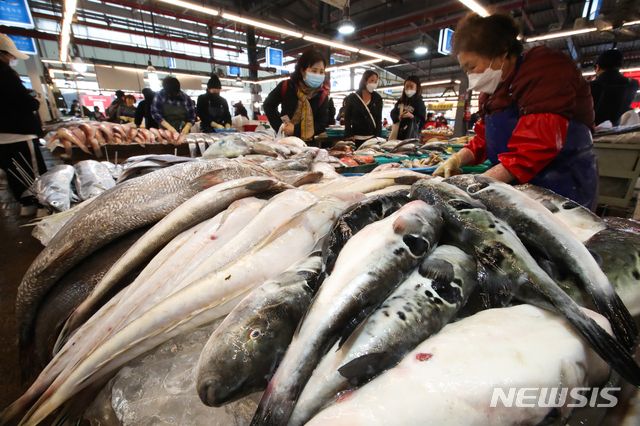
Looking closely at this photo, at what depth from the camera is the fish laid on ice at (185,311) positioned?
31.1 inches

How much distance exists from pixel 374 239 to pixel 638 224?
1.43 metres

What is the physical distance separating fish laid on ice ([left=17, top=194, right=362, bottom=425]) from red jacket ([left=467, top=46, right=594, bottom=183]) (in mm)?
1807

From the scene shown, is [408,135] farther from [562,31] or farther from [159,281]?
[159,281]

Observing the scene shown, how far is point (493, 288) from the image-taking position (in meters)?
0.80

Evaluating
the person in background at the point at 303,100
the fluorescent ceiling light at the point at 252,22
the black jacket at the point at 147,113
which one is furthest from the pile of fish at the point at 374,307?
the fluorescent ceiling light at the point at 252,22

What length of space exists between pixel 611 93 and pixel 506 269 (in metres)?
7.01

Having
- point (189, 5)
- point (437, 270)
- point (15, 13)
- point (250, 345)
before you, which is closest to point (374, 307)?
point (437, 270)

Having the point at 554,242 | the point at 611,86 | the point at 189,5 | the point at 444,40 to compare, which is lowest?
the point at 554,242

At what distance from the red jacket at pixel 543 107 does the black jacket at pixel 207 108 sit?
24.2 ft

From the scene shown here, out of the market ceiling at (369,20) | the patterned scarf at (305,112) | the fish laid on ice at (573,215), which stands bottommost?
the fish laid on ice at (573,215)

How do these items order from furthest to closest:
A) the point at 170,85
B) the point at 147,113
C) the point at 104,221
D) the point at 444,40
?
the point at 444,40
the point at 147,113
the point at 170,85
the point at 104,221

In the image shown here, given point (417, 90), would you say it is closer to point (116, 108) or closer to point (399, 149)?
point (399, 149)

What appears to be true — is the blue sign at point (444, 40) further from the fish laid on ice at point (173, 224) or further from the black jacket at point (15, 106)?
the black jacket at point (15, 106)

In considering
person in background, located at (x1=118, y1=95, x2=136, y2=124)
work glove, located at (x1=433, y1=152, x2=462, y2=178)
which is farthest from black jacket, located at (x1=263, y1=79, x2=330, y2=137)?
person in background, located at (x1=118, y1=95, x2=136, y2=124)
